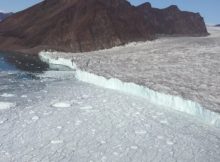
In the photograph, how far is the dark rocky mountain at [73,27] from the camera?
949 inches

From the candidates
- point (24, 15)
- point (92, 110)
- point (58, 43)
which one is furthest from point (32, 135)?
point (24, 15)

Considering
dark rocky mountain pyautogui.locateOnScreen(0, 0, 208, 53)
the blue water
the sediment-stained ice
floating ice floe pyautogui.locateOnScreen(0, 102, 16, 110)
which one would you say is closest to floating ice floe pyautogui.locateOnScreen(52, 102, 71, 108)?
the sediment-stained ice

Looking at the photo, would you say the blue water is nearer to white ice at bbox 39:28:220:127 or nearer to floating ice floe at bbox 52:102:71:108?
white ice at bbox 39:28:220:127

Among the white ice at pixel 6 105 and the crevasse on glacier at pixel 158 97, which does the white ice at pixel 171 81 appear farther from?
the white ice at pixel 6 105

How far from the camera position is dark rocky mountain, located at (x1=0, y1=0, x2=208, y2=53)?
24094 millimetres

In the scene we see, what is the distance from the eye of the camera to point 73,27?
2478 cm

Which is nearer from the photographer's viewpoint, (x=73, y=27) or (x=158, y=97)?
(x=158, y=97)

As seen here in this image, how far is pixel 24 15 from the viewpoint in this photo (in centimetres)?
2891

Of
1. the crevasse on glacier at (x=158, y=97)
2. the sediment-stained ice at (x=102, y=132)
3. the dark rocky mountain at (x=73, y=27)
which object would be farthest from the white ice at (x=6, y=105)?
the dark rocky mountain at (x=73, y=27)

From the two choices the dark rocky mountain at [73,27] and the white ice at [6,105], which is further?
the dark rocky mountain at [73,27]

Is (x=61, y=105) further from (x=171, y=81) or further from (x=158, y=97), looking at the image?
(x=171, y=81)

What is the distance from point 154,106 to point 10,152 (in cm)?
346

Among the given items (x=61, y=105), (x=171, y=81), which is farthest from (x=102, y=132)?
(x=171, y=81)

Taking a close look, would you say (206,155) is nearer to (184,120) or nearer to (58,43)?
(184,120)
